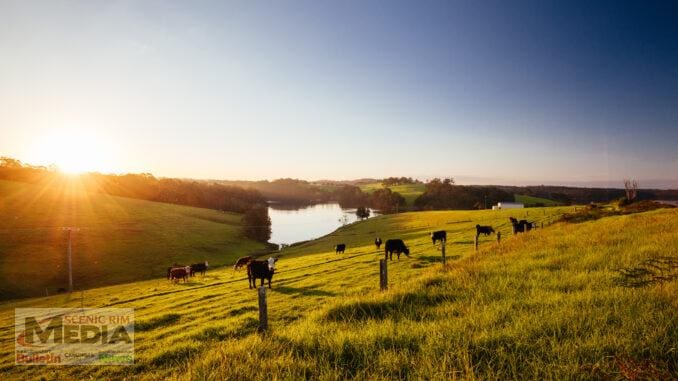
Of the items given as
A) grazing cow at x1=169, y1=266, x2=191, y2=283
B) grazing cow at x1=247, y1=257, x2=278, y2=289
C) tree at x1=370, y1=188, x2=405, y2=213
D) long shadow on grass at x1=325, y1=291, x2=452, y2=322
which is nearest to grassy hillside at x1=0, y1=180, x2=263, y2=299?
grazing cow at x1=169, y1=266, x2=191, y2=283

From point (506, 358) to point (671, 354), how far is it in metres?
2.22

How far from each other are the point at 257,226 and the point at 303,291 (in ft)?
223

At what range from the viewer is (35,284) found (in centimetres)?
4022

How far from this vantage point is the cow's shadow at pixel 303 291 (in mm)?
17294

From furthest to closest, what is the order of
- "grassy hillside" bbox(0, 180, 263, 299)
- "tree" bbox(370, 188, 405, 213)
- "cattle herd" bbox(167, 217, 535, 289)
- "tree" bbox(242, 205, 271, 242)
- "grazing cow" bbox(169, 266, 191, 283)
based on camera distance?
"tree" bbox(370, 188, 405, 213) → "tree" bbox(242, 205, 271, 242) → "grassy hillside" bbox(0, 180, 263, 299) → "grazing cow" bbox(169, 266, 191, 283) → "cattle herd" bbox(167, 217, 535, 289)

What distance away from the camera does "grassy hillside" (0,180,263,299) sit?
43.0 m

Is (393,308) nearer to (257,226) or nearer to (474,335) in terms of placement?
(474,335)

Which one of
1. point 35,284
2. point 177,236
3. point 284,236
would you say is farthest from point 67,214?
point 284,236

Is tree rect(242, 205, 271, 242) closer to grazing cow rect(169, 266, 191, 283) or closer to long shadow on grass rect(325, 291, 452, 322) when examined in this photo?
grazing cow rect(169, 266, 191, 283)

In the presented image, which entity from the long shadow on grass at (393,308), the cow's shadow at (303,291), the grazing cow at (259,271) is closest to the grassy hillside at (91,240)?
the grazing cow at (259,271)

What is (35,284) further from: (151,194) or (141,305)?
(151,194)

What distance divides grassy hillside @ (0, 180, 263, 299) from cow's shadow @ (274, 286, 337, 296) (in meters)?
36.1

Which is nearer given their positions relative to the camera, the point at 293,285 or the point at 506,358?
the point at 506,358

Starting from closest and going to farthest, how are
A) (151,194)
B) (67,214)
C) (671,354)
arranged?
(671,354), (67,214), (151,194)
